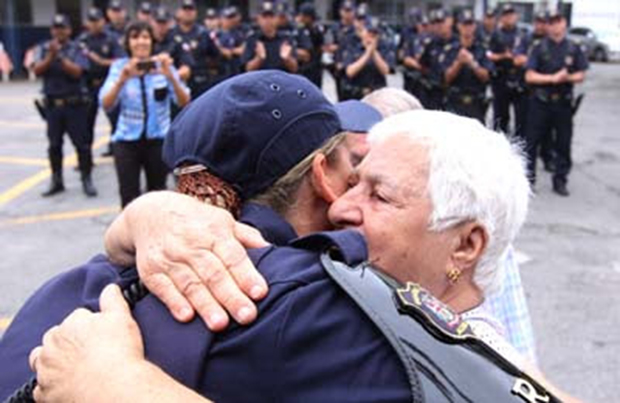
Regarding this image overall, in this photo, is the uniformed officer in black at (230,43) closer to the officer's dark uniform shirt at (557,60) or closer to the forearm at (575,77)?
the officer's dark uniform shirt at (557,60)

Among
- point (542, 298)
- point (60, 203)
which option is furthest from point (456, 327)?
point (60, 203)

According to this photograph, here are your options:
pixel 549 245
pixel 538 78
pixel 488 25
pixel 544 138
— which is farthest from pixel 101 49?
pixel 488 25

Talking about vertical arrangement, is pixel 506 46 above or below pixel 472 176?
below

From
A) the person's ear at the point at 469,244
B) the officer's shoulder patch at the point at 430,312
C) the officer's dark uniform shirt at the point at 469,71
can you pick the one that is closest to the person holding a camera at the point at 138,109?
the officer's dark uniform shirt at the point at 469,71

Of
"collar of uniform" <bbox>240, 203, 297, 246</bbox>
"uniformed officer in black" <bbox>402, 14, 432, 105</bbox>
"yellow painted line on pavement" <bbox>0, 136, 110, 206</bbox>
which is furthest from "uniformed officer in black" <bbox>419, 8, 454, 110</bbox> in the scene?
"collar of uniform" <bbox>240, 203, 297, 246</bbox>

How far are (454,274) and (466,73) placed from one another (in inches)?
276

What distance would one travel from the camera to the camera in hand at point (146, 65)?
5219mm

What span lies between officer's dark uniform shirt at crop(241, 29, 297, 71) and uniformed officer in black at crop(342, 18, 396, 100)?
0.72 meters

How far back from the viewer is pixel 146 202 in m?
1.35

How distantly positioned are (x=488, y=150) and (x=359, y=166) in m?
0.23

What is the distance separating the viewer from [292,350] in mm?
937

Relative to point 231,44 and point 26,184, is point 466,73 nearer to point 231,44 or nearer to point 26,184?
point 231,44

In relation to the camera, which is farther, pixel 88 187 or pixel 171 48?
pixel 171 48

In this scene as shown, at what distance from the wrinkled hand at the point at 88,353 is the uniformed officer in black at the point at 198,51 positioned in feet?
26.2
